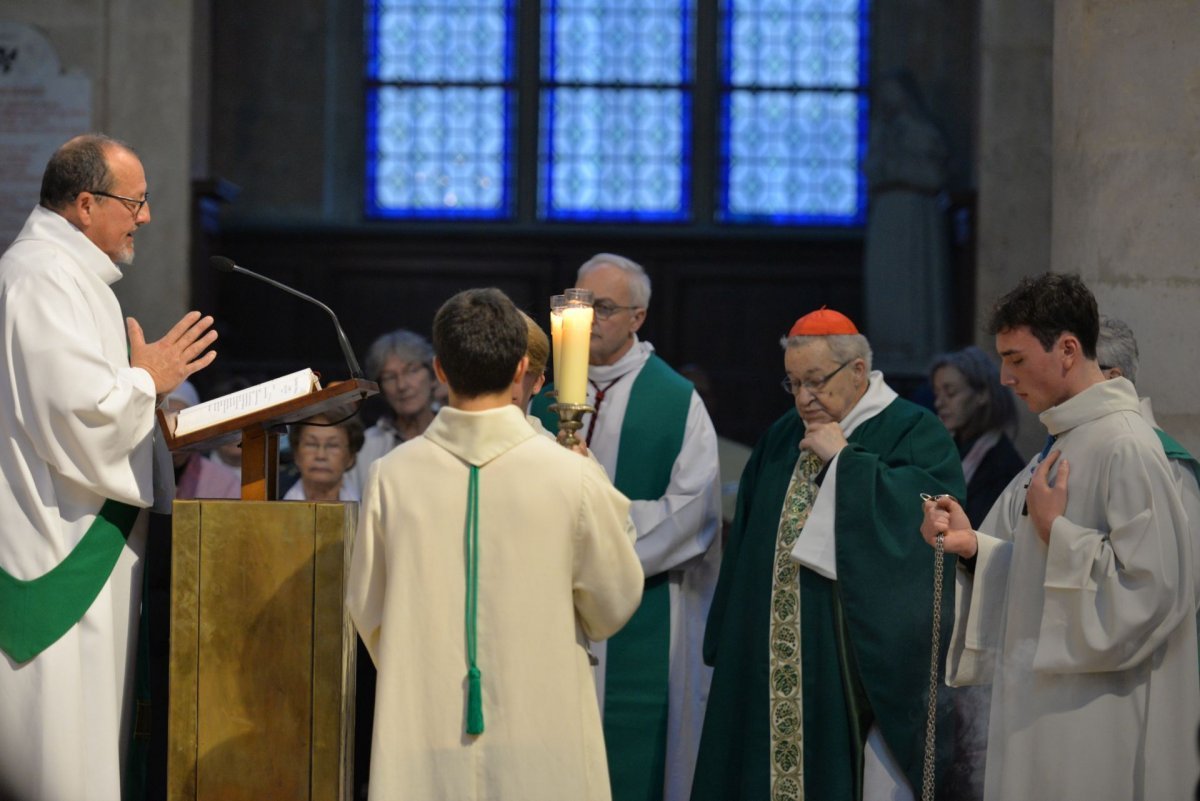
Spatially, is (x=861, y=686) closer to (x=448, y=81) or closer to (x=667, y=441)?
(x=667, y=441)

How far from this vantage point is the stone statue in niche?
36.3 feet

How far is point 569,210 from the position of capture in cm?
1248

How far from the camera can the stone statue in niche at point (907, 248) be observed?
1105 centimetres

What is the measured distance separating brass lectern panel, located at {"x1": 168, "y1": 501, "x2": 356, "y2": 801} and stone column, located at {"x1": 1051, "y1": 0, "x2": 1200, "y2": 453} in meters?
2.71

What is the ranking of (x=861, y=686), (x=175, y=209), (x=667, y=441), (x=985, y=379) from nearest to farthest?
(x=861, y=686)
(x=667, y=441)
(x=985, y=379)
(x=175, y=209)

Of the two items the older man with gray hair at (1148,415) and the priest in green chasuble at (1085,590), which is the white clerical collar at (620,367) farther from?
the priest in green chasuble at (1085,590)

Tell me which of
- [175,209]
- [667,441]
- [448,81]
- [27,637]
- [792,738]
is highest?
[448,81]

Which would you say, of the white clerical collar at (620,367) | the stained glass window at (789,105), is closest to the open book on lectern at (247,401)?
the white clerical collar at (620,367)

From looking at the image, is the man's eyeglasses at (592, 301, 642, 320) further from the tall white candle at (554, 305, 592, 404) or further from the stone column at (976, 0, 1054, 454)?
the stone column at (976, 0, 1054, 454)

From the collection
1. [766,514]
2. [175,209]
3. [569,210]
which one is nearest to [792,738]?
[766,514]

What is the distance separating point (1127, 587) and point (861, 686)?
1.22 meters

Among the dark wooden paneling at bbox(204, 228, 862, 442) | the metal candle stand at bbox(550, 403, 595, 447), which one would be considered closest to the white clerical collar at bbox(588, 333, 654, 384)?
the metal candle stand at bbox(550, 403, 595, 447)

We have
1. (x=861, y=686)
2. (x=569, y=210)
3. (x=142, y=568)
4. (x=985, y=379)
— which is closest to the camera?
(x=142, y=568)

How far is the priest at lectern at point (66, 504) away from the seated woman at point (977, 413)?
137 inches
